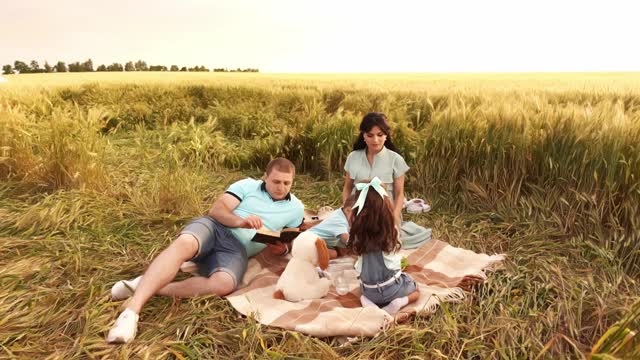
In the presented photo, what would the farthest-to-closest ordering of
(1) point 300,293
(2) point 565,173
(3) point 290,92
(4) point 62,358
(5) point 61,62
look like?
(5) point 61,62
(3) point 290,92
(2) point 565,173
(1) point 300,293
(4) point 62,358

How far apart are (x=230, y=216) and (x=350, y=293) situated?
861 millimetres

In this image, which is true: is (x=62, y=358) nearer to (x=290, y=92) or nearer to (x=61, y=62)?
(x=290, y=92)

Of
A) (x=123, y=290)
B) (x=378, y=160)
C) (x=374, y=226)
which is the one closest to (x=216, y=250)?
(x=123, y=290)

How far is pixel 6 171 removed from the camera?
15.6 ft

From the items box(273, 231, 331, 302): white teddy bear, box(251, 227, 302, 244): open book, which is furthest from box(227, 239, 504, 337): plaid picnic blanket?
box(251, 227, 302, 244): open book

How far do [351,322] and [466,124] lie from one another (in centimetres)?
256

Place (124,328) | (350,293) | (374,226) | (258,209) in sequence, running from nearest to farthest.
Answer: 1. (124,328)
2. (374,226)
3. (350,293)
4. (258,209)

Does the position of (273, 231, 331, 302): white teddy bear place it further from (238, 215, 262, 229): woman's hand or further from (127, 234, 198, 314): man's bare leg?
(127, 234, 198, 314): man's bare leg

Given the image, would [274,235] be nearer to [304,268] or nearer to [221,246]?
[221,246]

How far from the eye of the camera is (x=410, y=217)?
4.26 meters

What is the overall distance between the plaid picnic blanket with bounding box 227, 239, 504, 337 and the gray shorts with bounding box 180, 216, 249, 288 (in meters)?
0.13

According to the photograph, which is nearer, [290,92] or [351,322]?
[351,322]

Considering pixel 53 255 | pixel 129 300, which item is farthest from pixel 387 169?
pixel 53 255

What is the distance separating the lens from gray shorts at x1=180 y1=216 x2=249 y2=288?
9.57ft
